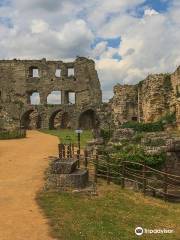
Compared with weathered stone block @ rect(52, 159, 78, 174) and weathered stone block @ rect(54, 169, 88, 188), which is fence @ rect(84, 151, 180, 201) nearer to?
weathered stone block @ rect(52, 159, 78, 174)

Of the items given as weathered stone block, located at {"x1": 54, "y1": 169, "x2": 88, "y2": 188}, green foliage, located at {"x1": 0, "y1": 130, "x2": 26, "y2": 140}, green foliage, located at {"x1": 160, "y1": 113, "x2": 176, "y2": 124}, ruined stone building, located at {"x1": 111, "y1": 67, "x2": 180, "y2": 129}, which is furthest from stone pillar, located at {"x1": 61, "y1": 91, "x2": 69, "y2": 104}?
weathered stone block, located at {"x1": 54, "y1": 169, "x2": 88, "y2": 188}

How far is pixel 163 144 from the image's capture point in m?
19.9

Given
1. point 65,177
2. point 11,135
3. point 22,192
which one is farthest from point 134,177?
point 11,135

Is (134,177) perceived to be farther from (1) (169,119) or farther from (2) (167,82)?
(2) (167,82)

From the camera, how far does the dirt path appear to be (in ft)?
32.6

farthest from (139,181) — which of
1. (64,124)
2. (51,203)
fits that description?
(64,124)

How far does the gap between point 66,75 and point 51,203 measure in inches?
1875


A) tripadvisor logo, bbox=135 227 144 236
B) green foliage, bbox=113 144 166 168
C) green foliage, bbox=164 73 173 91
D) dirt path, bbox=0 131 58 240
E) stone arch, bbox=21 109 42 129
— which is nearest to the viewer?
dirt path, bbox=0 131 58 240

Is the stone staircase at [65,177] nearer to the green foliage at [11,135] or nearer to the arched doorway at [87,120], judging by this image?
the green foliage at [11,135]

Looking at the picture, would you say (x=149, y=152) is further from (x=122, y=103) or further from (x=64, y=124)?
(x=64, y=124)

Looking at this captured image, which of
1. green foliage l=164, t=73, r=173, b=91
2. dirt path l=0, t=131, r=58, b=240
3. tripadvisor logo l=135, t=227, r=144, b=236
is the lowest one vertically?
tripadvisor logo l=135, t=227, r=144, b=236

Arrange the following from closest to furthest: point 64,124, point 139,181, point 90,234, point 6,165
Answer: point 90,234
point 139,181
point 6,165
point 64,124

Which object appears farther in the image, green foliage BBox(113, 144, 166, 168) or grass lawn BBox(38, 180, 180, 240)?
green foliage BBox(113, 144, 166, 168)

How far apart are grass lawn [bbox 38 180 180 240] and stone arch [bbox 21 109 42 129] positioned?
Answer: 3947 cm
